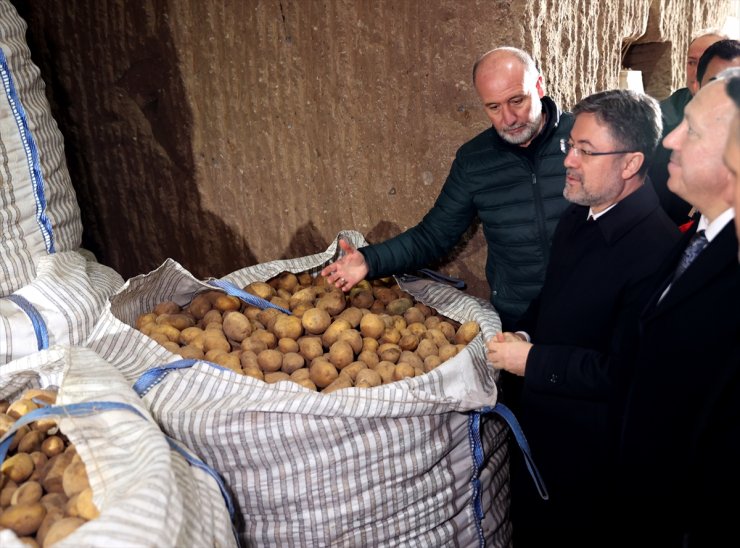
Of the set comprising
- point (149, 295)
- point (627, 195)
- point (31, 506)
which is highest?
point (627, 195)

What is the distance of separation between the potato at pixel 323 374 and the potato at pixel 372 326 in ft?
0.81

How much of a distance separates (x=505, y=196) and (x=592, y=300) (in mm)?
569

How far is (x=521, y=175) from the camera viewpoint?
2123mm

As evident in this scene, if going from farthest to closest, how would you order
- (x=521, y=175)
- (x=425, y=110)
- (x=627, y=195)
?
(x=425, y=110), (x=521, y=175), (x=627, y=195)

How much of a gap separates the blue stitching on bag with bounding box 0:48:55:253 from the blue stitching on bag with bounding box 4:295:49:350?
31 centimetres

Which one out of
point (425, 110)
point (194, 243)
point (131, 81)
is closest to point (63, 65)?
point (131, 81)

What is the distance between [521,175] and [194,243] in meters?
1.87

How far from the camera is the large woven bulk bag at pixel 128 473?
1136 mm

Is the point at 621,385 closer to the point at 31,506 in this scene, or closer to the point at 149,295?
the point at 31,506

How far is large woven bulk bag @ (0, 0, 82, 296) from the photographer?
211 centimetres

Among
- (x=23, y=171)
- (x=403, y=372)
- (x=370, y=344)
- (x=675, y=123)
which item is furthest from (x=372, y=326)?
(x=675, y=123)

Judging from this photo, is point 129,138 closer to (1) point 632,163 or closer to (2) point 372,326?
(2) point 372,326

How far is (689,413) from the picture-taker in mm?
1300

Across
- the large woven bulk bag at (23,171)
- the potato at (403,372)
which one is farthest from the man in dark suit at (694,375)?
the large woven bulk bag at (23,171)
